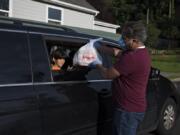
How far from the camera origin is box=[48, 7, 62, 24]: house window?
2134 cm

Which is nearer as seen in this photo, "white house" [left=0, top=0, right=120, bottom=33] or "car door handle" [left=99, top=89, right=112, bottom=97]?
"car door handle" [left=99, top=89, right=112, bottom=97]

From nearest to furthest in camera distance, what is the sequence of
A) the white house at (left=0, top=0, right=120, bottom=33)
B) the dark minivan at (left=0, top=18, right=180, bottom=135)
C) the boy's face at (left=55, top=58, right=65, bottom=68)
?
the dark minivan at (left=0, top=18, right=180, bottom=135) < the boy's face at (left=55, top=58, right=65, bottom=68) < the white house at (left=0, top=0, right=120, bottom=33)

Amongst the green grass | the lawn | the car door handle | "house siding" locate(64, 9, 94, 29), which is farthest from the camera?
the green grass

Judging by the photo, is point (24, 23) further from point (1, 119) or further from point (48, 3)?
point (48, 3)

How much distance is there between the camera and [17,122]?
14.5 feet

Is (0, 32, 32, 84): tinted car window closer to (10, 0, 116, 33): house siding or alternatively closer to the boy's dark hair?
the boy's dark hair

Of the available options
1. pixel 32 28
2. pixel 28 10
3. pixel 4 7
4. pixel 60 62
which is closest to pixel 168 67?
pixel 28 10

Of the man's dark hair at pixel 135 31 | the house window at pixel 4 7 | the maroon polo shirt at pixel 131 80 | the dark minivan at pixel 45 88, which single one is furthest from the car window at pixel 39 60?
the house window at pixel 4 7

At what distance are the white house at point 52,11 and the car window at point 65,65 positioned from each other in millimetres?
12776

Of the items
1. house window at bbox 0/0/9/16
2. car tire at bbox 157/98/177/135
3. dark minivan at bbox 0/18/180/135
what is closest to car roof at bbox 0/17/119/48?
dark minivan at bbox 0/18/180/135

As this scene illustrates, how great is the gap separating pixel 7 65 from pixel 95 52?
3.57 ft

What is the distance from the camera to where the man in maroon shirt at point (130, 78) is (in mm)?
4898

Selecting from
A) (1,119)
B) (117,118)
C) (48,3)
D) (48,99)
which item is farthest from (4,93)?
(48,3)

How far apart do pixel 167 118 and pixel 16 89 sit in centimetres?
381
